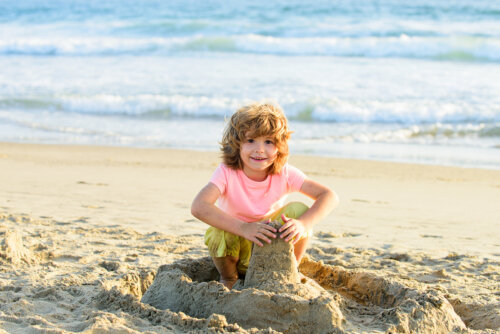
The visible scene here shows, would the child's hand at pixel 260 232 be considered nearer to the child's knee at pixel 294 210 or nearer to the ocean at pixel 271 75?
the child's knee at pixel 294 210

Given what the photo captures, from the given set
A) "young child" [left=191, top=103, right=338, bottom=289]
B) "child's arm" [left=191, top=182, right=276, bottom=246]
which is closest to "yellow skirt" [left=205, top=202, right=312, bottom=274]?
"young child" [left=191, top=103, right=338, bottom=289]

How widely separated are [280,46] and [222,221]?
16.6m

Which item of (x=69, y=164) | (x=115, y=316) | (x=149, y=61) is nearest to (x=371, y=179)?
(x=69, y=164)

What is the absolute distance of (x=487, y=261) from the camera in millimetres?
4043

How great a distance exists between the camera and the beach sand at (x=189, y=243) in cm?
278

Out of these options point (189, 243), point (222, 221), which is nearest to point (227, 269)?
point (222, 221)

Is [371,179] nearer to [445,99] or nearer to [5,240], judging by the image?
[5,240]

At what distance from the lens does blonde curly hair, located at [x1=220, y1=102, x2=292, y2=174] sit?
119 inches

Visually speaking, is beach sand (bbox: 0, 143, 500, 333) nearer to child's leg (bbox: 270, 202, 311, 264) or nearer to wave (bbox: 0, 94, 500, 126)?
child's leg (bbox: 270, 202, 311, 264)

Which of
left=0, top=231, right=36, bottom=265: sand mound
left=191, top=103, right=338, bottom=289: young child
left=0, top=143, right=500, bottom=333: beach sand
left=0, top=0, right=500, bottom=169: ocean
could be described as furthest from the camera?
left=0, top=0, right=500, bottom=169: ocean

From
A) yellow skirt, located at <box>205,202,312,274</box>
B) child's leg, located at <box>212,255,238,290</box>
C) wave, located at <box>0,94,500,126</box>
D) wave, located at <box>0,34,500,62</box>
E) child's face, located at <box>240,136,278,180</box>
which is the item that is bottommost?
child's leg, located at <box>212,255,238,290</box>

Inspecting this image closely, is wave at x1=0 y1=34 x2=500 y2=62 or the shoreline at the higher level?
wave at x1=0 y1=34 x2=500 y2=62

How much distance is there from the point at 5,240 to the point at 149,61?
14.0 metres

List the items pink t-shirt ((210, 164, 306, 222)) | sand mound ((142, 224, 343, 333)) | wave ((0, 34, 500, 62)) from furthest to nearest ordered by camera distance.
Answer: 1. wave ((0, 34, 500, 62))
2. pink t-shirt ((210, 164, 306, 222))
3. sand mound ((142, 224, 343, 333))
